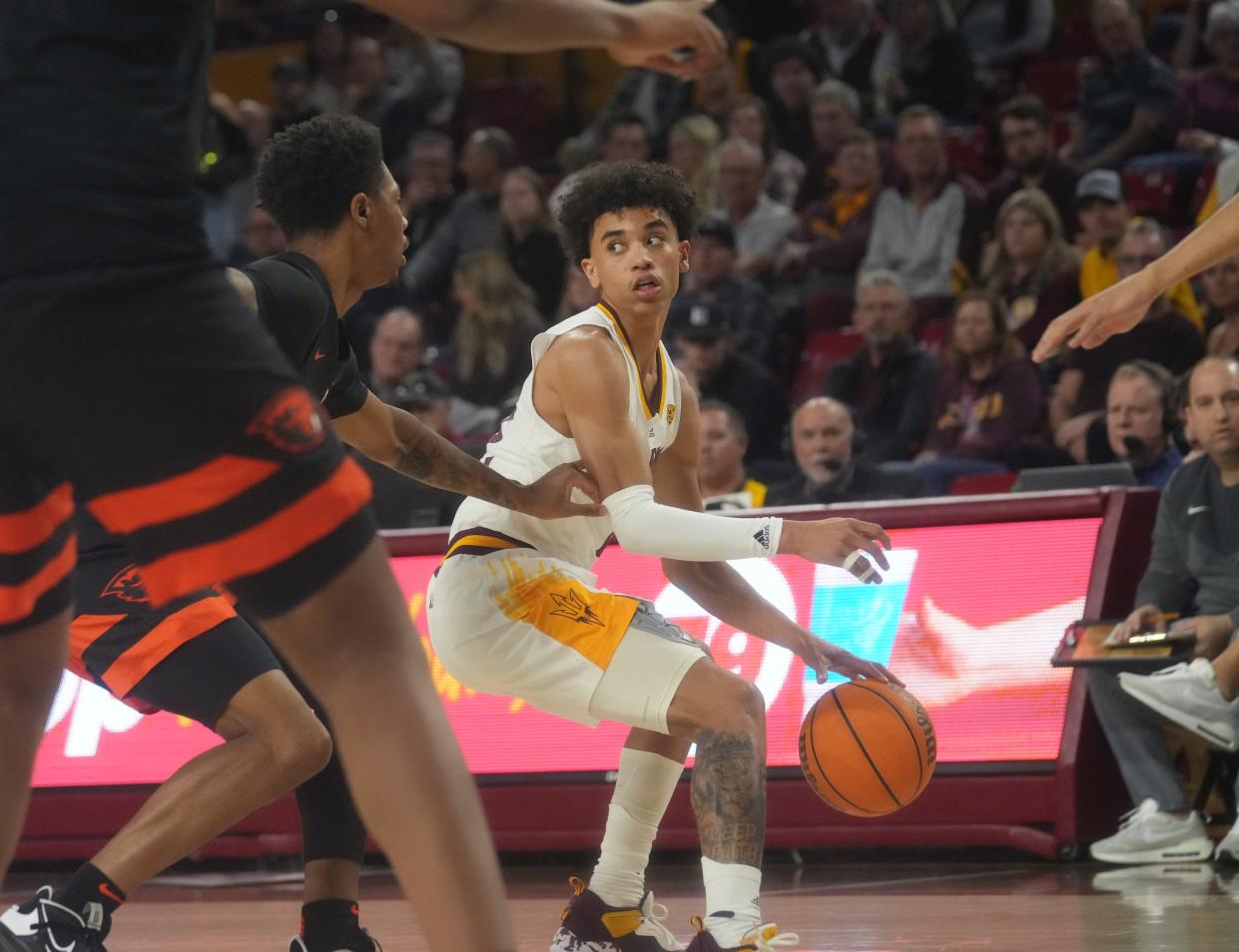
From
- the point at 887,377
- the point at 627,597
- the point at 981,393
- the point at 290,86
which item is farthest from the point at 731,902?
the point at 290,86

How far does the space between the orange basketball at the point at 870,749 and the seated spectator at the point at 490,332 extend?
627 centimetres

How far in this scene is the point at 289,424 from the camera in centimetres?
225

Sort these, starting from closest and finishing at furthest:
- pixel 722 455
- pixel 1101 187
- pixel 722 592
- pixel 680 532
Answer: pixel 680 532
pixel 722 592
pixel 722 455
pixel 1101 187

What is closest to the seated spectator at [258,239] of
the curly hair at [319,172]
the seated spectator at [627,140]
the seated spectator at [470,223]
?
the seated spectator at [470,223]

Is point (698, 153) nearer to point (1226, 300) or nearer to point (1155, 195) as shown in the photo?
point (1155, 195)

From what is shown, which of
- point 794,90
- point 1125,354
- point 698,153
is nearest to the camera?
point 1125,354

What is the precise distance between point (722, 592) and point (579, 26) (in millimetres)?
2532

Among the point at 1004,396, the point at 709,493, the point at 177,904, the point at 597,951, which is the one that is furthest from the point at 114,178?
the point at 1004,396

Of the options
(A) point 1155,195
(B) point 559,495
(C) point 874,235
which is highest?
(A) point 1155,195

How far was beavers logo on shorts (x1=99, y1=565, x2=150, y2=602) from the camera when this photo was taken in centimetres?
413

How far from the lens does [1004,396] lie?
28.9ft

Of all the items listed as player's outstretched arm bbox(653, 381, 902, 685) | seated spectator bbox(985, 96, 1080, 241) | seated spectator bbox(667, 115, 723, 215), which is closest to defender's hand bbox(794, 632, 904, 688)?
player's outstretched arm bbox(653, 381, 902, 685)

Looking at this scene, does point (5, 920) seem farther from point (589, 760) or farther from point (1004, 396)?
point (1004, 396)

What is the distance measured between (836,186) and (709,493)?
398 cm
